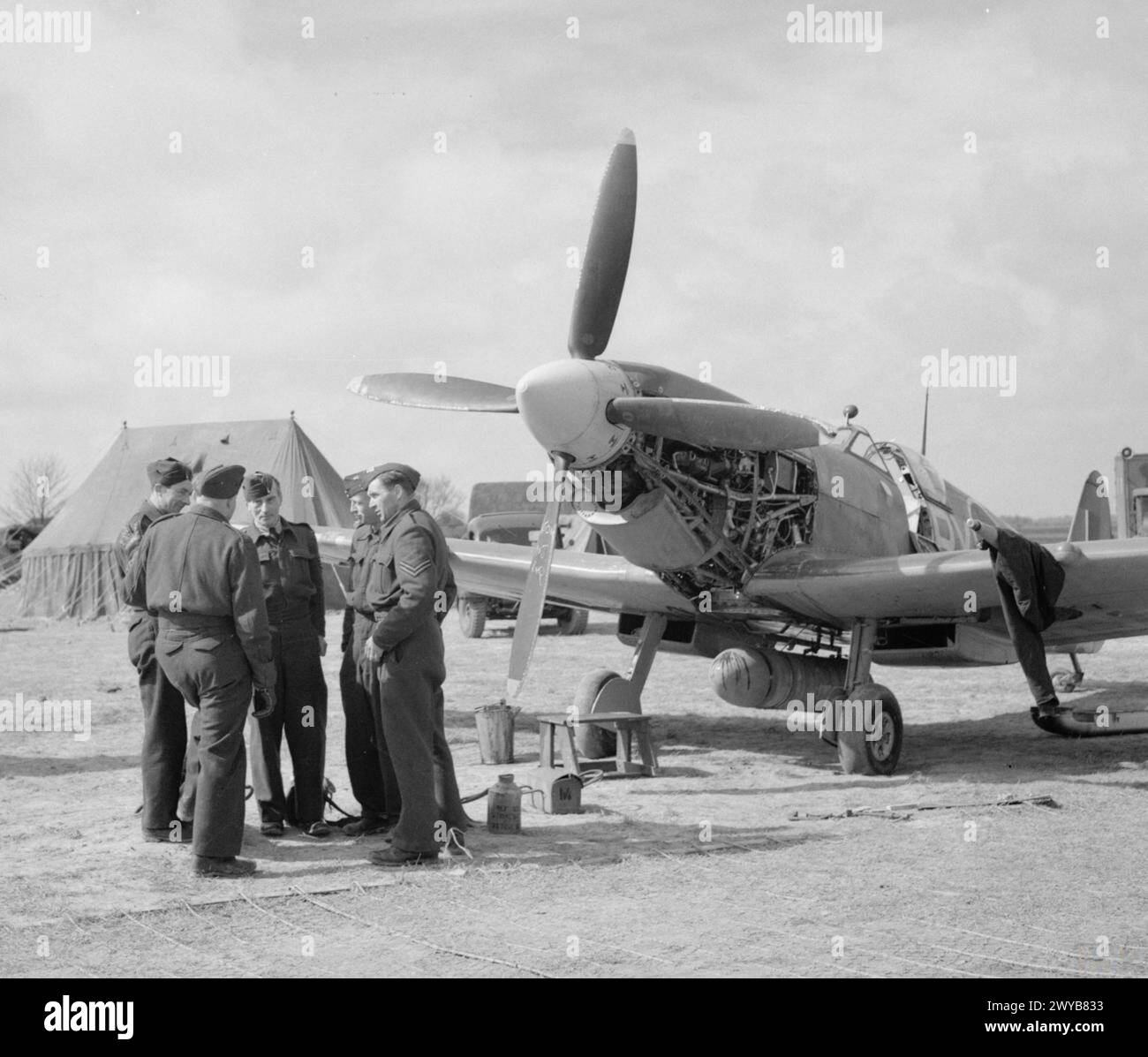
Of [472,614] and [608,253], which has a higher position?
[608,253]

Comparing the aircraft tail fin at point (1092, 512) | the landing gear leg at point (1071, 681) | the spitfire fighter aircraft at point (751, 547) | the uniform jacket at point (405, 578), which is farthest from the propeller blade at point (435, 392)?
the landing gear leg at point (1071, 681)

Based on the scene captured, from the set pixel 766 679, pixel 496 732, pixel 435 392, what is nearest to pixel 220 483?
pixel 435 392

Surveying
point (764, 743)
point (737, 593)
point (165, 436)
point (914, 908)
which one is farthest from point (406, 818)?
point (165, 436)

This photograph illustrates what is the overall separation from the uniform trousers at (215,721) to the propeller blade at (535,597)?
2.60 meters

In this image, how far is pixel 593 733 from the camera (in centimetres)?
960

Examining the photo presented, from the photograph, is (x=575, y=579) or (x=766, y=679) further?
(x=575, y=579)

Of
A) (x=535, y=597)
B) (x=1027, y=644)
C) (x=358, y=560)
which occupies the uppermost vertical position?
(x=358, y=560)

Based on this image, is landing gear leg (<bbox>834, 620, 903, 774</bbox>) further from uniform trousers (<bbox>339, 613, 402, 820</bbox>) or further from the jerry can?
uniform trousers (<bbox>339, 613, 402, 820</bbox>)

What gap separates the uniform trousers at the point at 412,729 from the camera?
5797mm

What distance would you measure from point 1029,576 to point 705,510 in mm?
2212

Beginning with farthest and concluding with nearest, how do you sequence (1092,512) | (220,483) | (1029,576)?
(1092,512) < (1029,576) < (220,483)

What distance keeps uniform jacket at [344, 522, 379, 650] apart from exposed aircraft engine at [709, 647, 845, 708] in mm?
3289

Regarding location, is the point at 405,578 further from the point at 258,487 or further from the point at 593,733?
the point at 593,733

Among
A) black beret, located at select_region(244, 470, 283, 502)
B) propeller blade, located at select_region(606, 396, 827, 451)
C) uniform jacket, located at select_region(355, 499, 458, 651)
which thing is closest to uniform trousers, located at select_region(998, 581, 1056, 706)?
propeller blade, located at select_region(606, 396, 827, 451)
